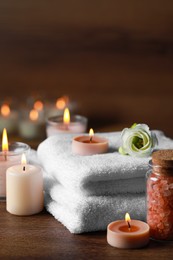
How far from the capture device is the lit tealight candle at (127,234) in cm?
108

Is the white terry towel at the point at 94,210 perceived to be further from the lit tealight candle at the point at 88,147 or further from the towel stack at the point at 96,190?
the lit tealight candle at the point at 88,147

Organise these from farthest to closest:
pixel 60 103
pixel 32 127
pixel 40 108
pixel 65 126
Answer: pixel 60 103 → pixel 40 108 → pixel 32 127 → pixel 65 126

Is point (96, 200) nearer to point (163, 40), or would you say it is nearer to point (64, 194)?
point (64, 194)

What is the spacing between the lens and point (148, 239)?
3.60ft

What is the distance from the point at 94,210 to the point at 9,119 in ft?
2.43

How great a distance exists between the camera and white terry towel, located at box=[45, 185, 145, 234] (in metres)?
1.15

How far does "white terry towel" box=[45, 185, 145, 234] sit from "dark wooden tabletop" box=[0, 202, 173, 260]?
0.01 metres

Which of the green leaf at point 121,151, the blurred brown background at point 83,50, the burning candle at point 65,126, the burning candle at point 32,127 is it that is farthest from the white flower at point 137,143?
the blurred brown background at point 83,50

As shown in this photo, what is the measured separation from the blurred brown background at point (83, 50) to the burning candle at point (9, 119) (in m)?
0.15

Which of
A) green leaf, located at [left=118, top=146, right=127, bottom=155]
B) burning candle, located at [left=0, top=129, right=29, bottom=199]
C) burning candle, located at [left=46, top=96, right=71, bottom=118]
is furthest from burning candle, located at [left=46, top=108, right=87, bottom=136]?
green leaf, located at [left=118, top=146, right=127, bottom=155]

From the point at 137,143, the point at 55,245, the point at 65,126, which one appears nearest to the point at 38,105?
the point at 65,126

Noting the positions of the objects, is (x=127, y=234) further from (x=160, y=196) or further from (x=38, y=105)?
(x=38, y=105)

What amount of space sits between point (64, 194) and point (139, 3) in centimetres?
101

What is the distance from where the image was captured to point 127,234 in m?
1.08
